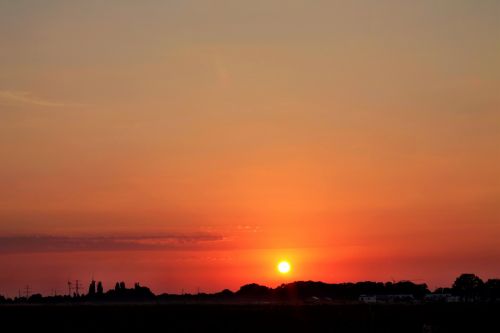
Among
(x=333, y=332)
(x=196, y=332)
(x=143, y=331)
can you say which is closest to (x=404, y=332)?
(x=333, y=332)

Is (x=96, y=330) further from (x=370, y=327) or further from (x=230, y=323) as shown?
(x=370, y=327)

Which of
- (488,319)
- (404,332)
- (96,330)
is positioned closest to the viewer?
(404,332)

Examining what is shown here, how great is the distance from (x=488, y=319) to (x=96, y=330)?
35.9m

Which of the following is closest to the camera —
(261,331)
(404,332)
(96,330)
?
(404,332)

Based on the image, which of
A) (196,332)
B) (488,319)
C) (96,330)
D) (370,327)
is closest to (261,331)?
(196,332)

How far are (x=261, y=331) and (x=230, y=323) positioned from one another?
14017 millimetres

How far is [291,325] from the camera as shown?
246 ft

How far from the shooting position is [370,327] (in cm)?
6988

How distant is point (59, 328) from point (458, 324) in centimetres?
3435

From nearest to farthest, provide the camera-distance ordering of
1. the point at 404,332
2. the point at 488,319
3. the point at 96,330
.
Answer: the point at 404,332
the point at 96,330
the point at 488,319

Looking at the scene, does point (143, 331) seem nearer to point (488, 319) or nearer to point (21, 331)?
point (21, 331)

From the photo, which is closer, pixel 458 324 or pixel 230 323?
pixel 458 324

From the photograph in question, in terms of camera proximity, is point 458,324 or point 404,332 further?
point 458,324

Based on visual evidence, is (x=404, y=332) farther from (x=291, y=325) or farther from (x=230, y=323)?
(x=230, y=323)
